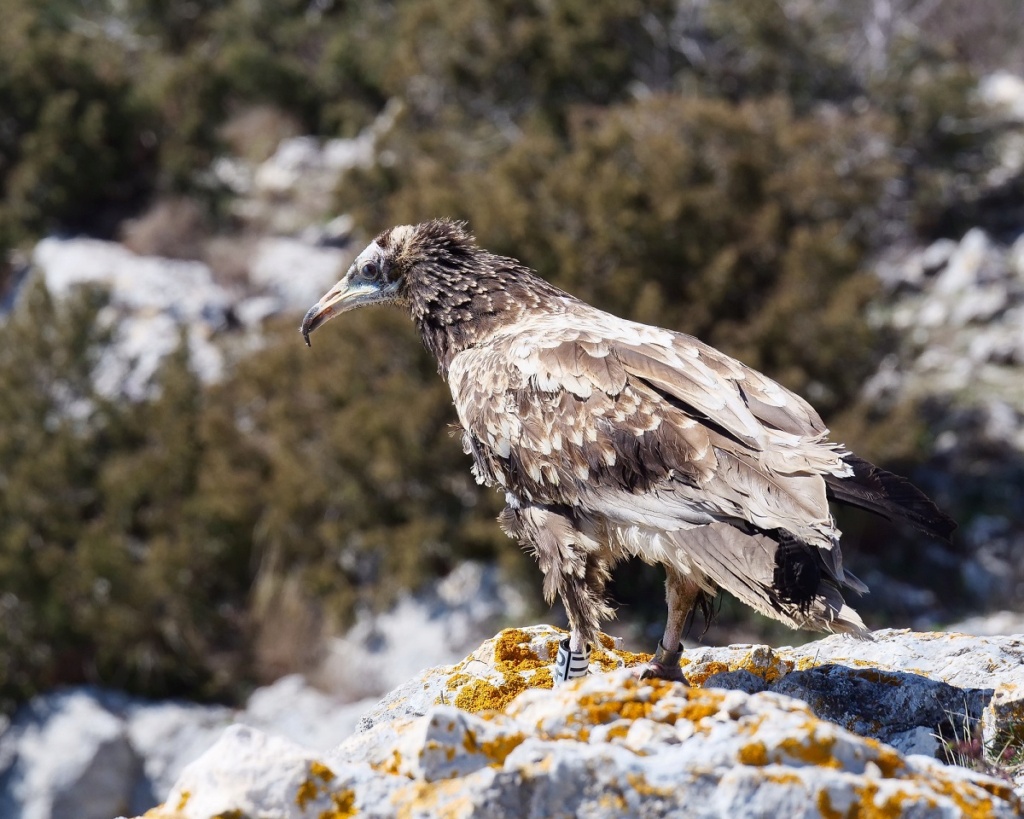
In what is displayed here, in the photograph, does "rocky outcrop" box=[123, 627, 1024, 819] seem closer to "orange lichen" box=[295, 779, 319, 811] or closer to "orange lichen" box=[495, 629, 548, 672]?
"orange lichen" box=[295, 779, 319, 811]

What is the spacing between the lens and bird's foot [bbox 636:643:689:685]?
4766mm

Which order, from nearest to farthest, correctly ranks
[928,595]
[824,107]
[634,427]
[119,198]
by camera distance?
[634,427] → [928,595] → [824,107] → [119,198]

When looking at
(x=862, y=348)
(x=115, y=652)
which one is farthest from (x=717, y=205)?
(x=115, y=652)

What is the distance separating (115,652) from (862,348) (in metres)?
10.2

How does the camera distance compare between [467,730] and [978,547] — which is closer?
[467,730]

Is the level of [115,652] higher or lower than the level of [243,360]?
lower

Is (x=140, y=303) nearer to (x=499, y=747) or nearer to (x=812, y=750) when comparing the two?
(x=499, y=747)

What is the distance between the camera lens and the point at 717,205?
16.6 metres

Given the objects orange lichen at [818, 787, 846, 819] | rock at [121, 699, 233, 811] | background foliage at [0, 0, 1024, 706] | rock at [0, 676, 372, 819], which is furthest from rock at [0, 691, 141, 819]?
orange lichen at [818, 787, 846, 819]

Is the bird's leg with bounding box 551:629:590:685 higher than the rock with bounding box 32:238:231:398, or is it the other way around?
the rock with bounding box 32:238:231:398

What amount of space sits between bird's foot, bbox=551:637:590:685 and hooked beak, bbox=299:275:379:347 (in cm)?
223

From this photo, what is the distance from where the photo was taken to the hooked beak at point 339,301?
6.28 metres

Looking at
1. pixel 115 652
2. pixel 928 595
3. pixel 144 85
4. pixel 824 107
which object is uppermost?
pixel 144 85

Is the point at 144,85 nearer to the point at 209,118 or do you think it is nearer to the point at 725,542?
the point at 209,118
